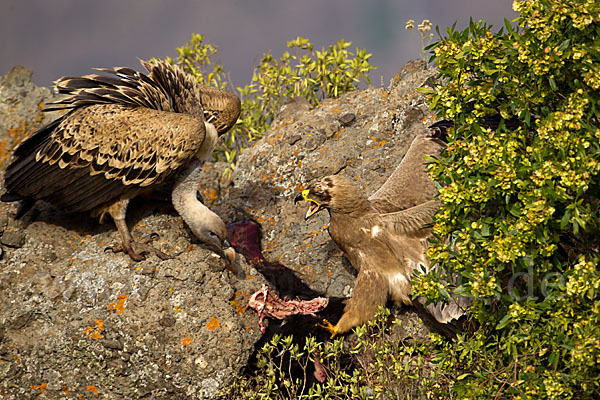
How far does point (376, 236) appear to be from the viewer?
17.2 feet

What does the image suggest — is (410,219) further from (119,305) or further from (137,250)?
(119,305)

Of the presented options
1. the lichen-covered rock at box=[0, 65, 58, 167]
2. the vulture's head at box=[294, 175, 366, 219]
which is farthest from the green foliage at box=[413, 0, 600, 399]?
the lichen-covered rock at box=[0, 65, 58, 167]

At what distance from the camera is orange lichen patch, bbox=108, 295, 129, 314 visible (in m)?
4.96

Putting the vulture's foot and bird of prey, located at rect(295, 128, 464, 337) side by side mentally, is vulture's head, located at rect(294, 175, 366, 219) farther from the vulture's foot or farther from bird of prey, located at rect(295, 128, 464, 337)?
the vulture's foot

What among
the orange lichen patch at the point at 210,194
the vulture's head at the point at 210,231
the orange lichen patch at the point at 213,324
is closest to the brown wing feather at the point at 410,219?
the vulture's head at the point at 210,231

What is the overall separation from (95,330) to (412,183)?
9.99ft

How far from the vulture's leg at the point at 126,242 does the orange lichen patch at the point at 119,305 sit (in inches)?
14.9

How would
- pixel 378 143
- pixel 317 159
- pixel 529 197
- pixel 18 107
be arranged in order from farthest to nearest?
1. pixel 317 159
2. pixel 378 143
3. pixel 18 107
4. pixel 529 197

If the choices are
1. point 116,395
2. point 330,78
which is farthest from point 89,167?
point 330,78

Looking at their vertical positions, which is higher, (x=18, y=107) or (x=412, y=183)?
(x=18, y=107)

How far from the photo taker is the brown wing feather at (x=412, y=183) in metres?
5.62

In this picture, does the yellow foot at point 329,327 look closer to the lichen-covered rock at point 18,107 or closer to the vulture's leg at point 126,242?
the vulture's leg at point 126,242

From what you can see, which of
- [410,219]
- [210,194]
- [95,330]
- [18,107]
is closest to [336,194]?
[410,219]

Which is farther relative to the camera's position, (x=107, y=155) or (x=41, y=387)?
(x=107, y=155)
